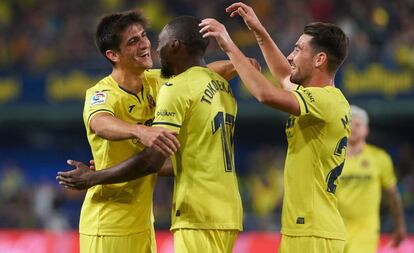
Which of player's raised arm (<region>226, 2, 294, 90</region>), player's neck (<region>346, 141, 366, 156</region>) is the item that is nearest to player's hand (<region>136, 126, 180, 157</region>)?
player's raised arm (<region>226, 2, 294, 90</region>)

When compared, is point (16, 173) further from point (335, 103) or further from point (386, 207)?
point (335, 103)

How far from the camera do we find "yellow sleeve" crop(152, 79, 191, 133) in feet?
17.8

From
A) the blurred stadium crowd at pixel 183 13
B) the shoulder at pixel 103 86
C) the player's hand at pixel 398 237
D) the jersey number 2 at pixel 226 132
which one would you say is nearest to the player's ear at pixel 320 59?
the jersey number 2 at pixel 226 132

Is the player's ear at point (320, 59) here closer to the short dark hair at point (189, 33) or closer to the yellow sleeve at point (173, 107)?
the short dark hair at point (189, 33)

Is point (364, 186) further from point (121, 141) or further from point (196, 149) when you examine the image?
point (196, 149)

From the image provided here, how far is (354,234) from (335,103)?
3.92 m

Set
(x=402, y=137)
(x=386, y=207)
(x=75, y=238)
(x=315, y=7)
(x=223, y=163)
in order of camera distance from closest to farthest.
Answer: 1. (x=223, y=163)
2. (x=75, y=238)
3. (x=386, y=207)
4. (x=315, y=7)
5. (x=402, y=137)

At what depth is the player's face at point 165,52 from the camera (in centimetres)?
568

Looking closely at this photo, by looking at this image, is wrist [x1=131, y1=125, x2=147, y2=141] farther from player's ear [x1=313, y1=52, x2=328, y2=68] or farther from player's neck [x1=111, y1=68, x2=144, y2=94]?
player's ear [x1=313, y1=52, x2=328, y2=68]

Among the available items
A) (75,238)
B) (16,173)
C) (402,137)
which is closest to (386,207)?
(402,137)

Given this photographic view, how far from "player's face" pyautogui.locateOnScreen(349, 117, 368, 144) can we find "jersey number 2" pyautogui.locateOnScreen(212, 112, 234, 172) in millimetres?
4236

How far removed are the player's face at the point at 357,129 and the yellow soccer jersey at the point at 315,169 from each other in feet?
13.0

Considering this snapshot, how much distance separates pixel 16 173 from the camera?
20.5 meters

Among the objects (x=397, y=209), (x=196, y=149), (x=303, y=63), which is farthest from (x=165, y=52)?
(x=397, y=209)
